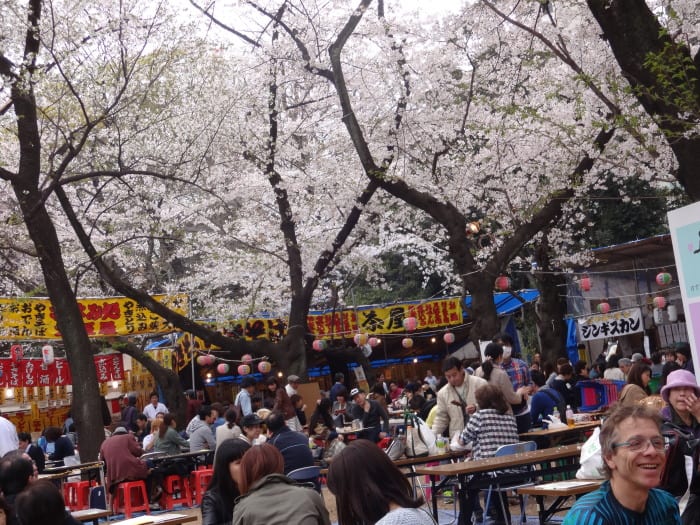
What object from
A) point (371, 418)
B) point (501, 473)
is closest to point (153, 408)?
point (371, 418)

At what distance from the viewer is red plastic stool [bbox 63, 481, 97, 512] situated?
12848 mm

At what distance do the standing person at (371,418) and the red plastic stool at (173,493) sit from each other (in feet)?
11.4

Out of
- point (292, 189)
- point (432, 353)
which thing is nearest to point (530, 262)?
point (432, 353)

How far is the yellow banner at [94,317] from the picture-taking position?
17.1 metres

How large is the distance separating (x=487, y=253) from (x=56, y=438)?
12.1m

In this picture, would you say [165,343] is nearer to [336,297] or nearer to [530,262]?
[336,297]

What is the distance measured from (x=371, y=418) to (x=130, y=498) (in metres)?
3.96

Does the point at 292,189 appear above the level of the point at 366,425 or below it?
above

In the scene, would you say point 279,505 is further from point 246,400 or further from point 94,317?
point 94,317

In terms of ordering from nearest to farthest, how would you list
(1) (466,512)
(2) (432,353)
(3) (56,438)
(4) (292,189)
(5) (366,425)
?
(1) (466,512)
(5) (366,425)
(3) (56,438)
(4) (292,189)
(2) (432,353)

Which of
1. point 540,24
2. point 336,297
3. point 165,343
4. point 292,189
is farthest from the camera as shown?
point 165,343

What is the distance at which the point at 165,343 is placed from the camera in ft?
77.9

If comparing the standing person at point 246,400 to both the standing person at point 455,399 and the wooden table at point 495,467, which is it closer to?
the standing person at point 455,399

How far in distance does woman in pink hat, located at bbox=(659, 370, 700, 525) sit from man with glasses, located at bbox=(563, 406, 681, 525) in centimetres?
87
